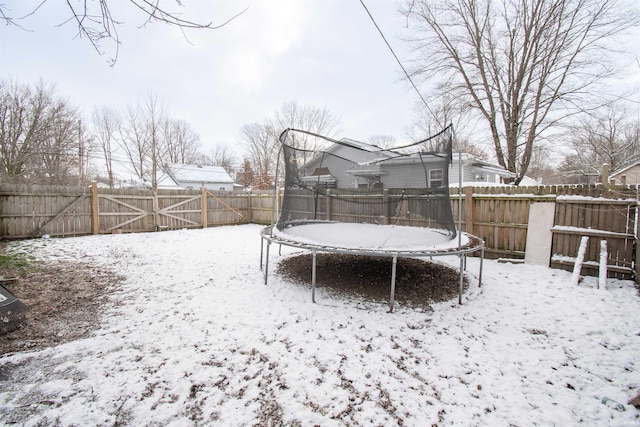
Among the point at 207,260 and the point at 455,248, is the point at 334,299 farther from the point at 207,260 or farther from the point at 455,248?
the point at 207,260

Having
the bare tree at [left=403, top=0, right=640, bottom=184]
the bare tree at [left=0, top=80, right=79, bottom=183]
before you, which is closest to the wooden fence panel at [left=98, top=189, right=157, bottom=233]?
the bare tree at [left=0, top=80, right=79, bottom=183]

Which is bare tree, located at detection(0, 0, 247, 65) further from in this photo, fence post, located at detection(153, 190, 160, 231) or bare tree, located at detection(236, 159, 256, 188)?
bare tree, located at detection(236, 159, 256, 188)

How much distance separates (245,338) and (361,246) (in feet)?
5.15

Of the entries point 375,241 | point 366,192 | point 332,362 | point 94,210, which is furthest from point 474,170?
point 94,210

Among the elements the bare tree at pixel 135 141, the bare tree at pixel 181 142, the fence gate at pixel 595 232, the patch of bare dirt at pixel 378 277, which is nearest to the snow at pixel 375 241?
the patch of bare dirt at pixel 378 277

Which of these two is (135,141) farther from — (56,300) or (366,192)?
(56,300)

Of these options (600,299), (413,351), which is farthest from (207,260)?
(600,299)

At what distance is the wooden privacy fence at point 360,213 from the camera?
12.8 feet

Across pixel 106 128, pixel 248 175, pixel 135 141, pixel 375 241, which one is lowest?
pixel 375 241

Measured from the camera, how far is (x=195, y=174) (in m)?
22.7

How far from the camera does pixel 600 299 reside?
3.19 meters

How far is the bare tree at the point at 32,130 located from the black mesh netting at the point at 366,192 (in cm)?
1300

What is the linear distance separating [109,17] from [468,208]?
562cm

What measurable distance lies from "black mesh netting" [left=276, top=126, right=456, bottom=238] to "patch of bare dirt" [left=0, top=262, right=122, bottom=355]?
2.48 meters
